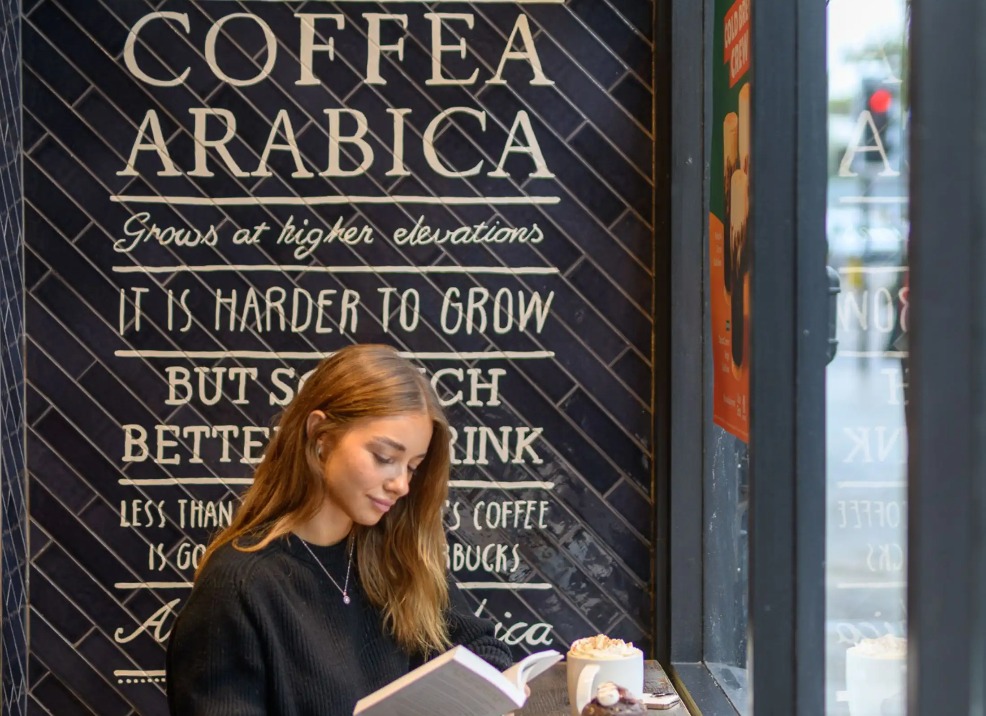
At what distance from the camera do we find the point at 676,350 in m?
3.42

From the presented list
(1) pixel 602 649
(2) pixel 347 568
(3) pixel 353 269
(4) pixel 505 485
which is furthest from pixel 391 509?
(3) pixel 353 269

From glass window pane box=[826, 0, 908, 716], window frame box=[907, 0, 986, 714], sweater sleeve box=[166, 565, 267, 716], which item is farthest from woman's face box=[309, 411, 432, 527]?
window frame box=[907, 0, 986, 714]

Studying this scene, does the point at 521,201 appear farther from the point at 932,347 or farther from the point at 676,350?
the point at 932,347

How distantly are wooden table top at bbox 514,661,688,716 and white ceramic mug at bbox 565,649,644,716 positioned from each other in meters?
0.12

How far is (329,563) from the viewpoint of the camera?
245cm

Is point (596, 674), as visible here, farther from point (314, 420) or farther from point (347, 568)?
point (314, 420)

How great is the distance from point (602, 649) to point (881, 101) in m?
1.40

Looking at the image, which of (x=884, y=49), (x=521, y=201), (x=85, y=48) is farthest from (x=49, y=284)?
(x=884, y=49)

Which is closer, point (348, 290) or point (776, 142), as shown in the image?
point (776, 142)

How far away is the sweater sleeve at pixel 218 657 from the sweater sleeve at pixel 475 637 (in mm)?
612

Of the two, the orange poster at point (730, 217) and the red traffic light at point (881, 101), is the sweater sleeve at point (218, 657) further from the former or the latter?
the red traffic light at point (881, 101)

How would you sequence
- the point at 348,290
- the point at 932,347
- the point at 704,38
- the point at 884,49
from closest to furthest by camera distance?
the point at 932,347
the point at 884,49
the point at 704,38
the point at 348,290

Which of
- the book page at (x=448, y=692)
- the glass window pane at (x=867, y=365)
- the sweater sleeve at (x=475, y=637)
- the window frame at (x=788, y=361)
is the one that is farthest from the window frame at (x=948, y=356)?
the sweater sleeve at (x=475, y=637)

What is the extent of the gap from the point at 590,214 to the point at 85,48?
1.62 m
